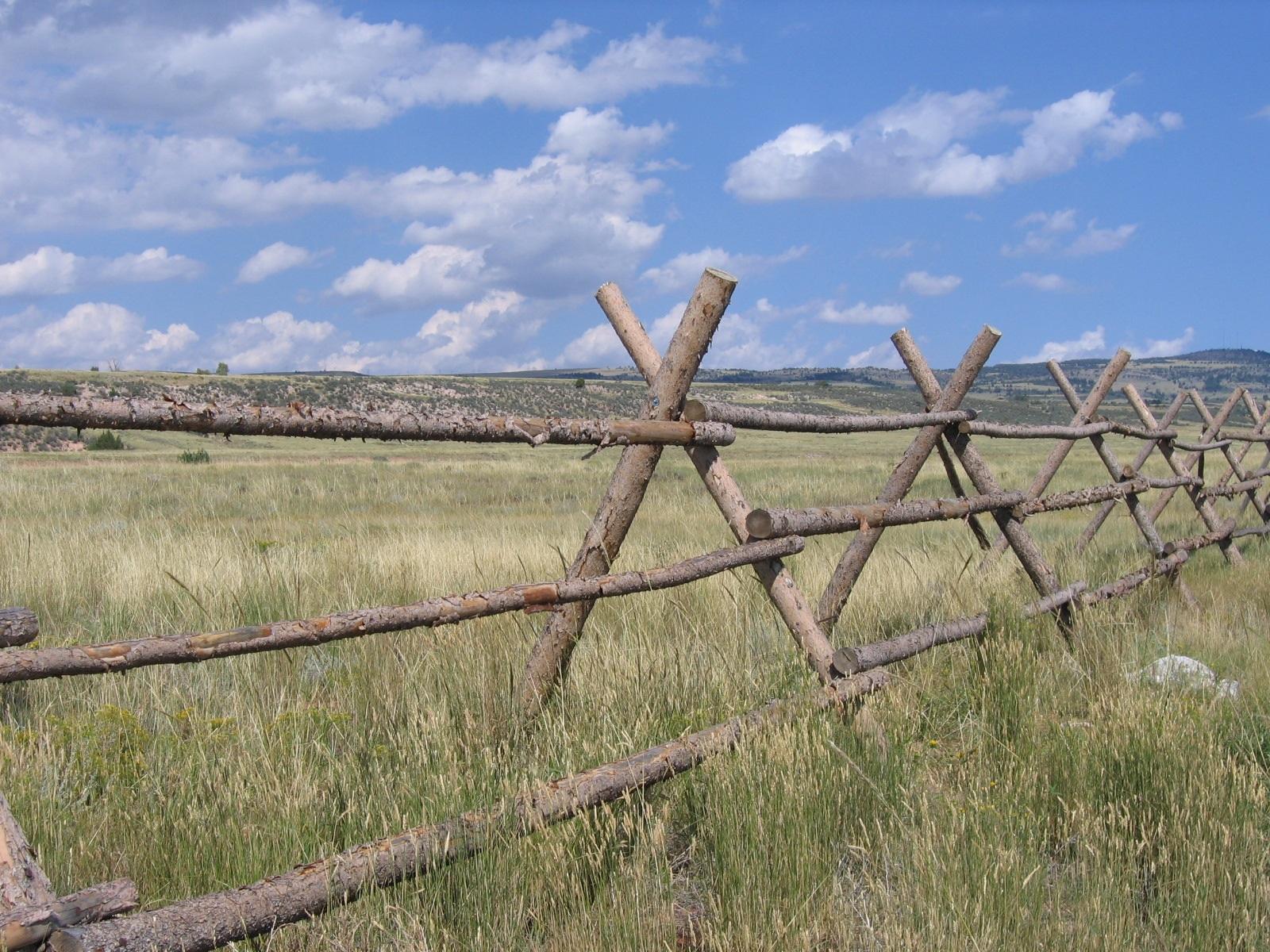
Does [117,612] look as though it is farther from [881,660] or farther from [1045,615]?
[1045,615]

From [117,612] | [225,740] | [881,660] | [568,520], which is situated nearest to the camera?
[225,740]

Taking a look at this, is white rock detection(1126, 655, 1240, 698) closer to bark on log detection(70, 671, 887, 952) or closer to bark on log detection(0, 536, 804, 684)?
bark on log detection(0, 536, 804, 684)

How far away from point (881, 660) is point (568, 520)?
1006cm

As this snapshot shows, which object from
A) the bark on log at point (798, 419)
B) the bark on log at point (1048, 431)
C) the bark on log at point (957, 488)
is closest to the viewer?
the bark on log at point (798, 419)

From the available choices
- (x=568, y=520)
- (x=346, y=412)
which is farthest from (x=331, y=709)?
(x=568, y=520)

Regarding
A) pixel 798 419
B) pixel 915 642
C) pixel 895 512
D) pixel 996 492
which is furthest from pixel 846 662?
pixel 996 492

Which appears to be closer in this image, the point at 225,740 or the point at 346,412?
the point at 346,412

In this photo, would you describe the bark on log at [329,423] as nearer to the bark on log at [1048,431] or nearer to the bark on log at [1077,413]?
the bark on log at [1048,431]

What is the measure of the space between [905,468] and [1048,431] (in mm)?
2031

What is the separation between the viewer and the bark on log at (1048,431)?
18.4 ft

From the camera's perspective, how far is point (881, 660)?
389cm

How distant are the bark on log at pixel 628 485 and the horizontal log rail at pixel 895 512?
46cm

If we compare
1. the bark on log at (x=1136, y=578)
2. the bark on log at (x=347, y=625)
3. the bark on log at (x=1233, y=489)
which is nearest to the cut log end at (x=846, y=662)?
the bark on log at (x=347, y=625)

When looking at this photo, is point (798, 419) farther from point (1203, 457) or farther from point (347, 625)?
point (1203, 457)
